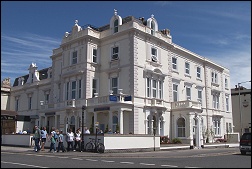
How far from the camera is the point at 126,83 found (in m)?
32.2

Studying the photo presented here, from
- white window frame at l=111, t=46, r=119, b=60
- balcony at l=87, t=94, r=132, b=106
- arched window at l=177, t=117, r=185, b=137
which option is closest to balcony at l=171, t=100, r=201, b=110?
arched window at l=177, t=117, r=185, b=137

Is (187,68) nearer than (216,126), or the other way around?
(187,68)

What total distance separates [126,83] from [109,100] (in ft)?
10.9

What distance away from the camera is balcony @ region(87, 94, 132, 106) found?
29316 millimetres

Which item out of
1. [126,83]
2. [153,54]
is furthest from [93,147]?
[153,54]

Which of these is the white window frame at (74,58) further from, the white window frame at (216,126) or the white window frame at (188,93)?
the white window frame at (216,126)

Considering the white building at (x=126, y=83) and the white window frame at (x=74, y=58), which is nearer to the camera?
the white building at (x=126, y=83)

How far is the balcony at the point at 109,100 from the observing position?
29.3 meters

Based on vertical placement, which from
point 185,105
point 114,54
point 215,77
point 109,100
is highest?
point 114,54

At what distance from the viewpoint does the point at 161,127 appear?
3388 cm

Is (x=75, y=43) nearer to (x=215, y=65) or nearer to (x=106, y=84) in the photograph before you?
(x=106, y=84)

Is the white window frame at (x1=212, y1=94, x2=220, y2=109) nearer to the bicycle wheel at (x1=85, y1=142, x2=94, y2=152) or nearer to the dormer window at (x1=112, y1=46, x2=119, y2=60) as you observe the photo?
the dormer window at (x1=112, y1=46, x2=119, y2=60)

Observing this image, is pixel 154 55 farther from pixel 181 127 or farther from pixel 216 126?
A: pixel 216 126

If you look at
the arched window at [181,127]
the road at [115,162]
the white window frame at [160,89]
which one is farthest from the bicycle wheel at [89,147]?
the arched window at [181,127]
